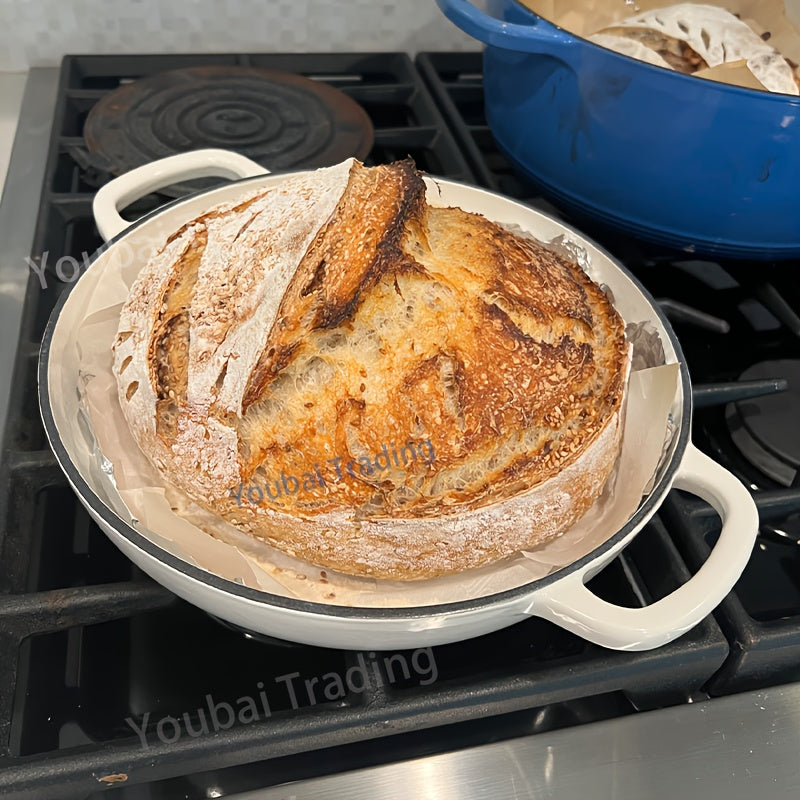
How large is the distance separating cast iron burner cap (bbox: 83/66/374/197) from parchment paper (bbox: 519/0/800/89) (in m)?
0.35

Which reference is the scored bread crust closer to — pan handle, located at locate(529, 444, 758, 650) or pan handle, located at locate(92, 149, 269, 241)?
pan handle, located at locate(529, 444, 758, 650)

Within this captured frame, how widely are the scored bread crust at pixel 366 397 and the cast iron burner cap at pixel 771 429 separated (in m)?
0.24

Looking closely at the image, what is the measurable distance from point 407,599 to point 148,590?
229 millimetres

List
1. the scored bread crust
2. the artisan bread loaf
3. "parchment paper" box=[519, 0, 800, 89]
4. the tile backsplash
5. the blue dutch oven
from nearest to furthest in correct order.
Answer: the scored bread crust
the blue dutch oven
the artisan bread loaf
"parchment paper" box=[519, 0, 800, 89]
the tile backsplash

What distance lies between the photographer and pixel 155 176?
92cm

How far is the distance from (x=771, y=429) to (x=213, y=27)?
1146mm

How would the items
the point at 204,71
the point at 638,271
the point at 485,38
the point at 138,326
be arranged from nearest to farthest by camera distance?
the point at 138,326 → the point at 485,38 → the point at 638,271 → the point at 204,71

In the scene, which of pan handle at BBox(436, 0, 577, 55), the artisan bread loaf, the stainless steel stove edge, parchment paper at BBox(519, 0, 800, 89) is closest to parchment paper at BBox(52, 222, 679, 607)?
the stainless steel stove edge

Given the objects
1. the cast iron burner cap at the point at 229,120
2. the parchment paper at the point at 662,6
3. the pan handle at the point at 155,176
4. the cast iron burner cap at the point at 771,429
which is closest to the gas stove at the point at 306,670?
the cast iron burner cap at the point at 771,429

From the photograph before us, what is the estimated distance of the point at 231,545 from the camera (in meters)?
0.69

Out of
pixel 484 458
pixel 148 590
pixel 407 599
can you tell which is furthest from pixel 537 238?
pixel 148 590

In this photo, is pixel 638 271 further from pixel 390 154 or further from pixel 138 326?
pixel 138 326

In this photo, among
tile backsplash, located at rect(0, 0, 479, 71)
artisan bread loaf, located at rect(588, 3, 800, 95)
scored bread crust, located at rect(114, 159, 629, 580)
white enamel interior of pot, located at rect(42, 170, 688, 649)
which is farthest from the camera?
tile backsplash, located at rect(0, 0, 479, 71)

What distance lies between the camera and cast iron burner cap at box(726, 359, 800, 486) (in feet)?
2.82
